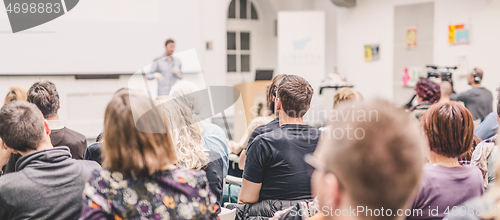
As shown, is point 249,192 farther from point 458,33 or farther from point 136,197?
point 458,33

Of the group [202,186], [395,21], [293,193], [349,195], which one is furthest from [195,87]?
[395,21]

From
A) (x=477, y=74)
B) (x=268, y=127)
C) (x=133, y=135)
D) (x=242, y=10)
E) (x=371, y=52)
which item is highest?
(x=242, y=10)

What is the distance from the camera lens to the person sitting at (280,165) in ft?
5.97

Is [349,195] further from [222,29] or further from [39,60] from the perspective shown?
[222,29]

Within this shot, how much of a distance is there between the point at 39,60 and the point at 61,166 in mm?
5151

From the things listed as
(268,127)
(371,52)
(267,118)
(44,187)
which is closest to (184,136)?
(44,187)

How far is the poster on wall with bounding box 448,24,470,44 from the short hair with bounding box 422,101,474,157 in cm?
471

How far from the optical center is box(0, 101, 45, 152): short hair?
1.50m

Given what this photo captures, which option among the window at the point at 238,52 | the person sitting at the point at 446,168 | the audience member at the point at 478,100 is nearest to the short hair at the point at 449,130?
the person sitting at the point at 446,168

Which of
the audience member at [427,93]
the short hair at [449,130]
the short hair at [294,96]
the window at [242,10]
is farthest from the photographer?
the window at [242,10]

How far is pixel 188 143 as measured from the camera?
1.69m

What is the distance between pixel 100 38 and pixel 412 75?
4.88 metres

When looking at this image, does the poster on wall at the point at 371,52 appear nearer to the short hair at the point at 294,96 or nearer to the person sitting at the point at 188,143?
the short hair at the point at 294,96

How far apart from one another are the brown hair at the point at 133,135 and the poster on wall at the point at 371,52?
6.43 m
